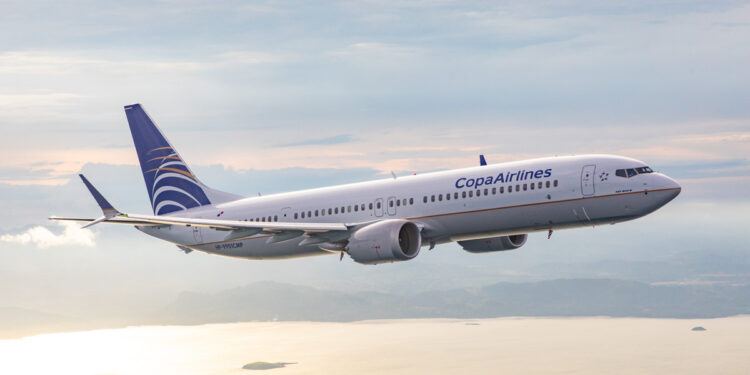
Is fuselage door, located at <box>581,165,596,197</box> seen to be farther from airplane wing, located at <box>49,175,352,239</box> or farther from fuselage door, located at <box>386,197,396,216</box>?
airplane wing, located at <box>49,175,352,239</box>

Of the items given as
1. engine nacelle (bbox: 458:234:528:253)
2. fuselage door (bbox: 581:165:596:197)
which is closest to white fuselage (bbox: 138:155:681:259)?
fuselage door (bbox: 581:165:596:197)

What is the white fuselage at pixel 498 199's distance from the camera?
163 ft

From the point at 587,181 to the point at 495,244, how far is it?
12313 mm

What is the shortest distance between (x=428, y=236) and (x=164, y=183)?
2819cm

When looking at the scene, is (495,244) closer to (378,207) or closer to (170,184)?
(378,207)

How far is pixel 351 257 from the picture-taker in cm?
5447

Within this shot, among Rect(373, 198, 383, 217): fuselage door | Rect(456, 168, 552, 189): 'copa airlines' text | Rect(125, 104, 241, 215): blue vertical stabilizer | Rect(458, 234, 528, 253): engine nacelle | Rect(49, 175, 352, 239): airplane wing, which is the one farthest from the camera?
Rect(125, 104, 241, 215): blue vertical stabilizer

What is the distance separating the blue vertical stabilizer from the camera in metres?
72.3

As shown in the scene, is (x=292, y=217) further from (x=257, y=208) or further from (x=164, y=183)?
(x=164, y=183)

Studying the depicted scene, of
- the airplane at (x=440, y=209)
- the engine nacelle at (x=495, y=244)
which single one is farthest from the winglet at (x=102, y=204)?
the engine nacelle at (x=495, y=244)

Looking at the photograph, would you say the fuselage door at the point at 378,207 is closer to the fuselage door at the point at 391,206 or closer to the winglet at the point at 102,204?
the fuselage door at the point at 391,206

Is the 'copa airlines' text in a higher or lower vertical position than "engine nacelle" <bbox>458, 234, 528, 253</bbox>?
higher

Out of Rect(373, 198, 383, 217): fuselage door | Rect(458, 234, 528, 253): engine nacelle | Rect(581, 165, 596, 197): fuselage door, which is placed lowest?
Rect(458, 234, 528, 253): engine nacelle

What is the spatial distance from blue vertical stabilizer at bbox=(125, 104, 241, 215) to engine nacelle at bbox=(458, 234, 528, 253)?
20733 mm
